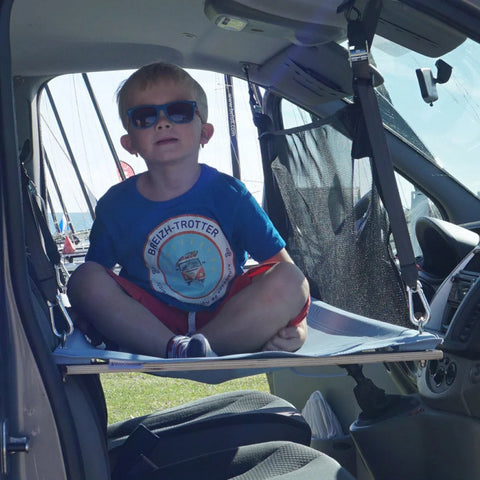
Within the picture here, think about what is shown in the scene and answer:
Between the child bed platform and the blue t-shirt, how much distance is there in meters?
0.33

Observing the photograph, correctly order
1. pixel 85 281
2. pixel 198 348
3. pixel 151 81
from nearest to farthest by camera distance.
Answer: pixel 198 348 → pixel 85 281 → pixel 151 81

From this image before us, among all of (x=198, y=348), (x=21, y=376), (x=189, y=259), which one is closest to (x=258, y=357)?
(x=198, y=348)

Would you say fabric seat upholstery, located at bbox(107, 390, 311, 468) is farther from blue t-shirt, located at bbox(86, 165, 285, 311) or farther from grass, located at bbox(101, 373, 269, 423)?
grass, located at bbox(101, 373, 269, 423)

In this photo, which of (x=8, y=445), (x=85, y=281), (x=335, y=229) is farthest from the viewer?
(x=335, y=229)

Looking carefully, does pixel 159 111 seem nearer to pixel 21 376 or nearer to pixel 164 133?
pixel 164 133

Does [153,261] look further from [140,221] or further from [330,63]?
[330,63]

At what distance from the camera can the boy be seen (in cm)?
177

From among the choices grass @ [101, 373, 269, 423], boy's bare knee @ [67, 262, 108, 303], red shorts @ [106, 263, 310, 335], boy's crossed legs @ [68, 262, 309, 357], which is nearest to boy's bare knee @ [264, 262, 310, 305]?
boy's crossed legs @ [68, 262, 309, 357]

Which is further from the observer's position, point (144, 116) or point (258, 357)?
point (144, 116)

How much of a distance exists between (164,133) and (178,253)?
0.37 metres

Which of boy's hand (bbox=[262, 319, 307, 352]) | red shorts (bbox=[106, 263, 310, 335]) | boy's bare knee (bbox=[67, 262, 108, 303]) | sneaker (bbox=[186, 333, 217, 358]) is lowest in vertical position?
boy's hand (bbox=[262, 319, 307, 352])

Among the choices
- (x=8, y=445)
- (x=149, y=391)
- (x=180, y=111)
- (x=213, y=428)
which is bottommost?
(x=149, y=391)

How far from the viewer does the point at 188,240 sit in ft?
6.45

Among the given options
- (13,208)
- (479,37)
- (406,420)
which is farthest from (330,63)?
(13,208)
